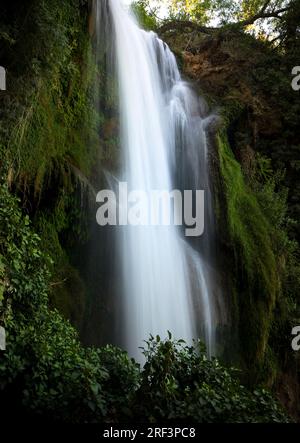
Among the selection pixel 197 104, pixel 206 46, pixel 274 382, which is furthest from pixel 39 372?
pixel 206 46

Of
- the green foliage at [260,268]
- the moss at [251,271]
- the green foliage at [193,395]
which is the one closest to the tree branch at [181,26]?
the green foliage at [260,268]

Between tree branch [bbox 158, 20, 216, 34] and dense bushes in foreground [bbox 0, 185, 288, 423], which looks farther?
tree branch [bbox 158, 20, 216, 34]

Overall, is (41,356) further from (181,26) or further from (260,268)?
(181,26)

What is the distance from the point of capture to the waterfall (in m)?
6.73

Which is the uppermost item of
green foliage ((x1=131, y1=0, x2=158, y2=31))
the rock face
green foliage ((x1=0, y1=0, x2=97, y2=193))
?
green foliage ((x1=131, y1=0, x2=158, y2=31))

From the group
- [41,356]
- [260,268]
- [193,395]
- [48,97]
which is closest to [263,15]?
[260,268]

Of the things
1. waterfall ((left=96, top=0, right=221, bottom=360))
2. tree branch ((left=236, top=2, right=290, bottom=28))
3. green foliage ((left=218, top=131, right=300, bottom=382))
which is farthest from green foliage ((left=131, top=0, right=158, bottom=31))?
green foliage ((left=218, top=131, right=300, bottom=382))

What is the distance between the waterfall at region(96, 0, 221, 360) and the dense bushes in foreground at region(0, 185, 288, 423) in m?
2.09

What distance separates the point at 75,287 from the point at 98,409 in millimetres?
2774

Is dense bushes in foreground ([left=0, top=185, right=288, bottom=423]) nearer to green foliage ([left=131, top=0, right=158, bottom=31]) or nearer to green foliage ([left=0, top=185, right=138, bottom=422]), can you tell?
green foliage ([left=0, top=185, right=138, bottom=422])

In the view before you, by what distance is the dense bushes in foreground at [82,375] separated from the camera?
12.0 ft

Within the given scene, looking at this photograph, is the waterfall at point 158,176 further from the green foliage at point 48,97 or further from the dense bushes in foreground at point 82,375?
the dense bushes in foreground at point 82,375

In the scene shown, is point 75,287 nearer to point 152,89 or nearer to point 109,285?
point 109,285

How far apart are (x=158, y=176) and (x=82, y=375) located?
4.93 m
